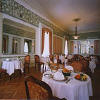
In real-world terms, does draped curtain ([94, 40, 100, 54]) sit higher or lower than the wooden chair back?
higher

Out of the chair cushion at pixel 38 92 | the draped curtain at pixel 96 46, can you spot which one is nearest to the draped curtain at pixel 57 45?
the draped curtain at pixel 96 46

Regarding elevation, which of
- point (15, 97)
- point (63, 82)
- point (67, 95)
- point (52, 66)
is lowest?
point (15, 97)

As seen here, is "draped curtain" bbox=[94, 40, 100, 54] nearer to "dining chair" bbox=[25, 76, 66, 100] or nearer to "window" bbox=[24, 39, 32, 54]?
"window" bbox=[24, 39, 32, 54]

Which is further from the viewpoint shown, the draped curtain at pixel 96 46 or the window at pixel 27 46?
the draped curtain at pixel 96 46

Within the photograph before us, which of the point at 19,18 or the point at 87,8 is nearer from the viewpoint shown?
the point at 19,18

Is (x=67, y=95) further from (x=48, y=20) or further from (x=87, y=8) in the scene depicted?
(x=48, y=20)

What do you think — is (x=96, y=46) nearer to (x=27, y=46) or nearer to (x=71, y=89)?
(x=27, y=46)

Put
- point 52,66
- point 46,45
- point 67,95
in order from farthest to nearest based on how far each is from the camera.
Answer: point 46,45 < point 52,66 < point 67,95

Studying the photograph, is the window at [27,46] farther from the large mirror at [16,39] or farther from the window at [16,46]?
the window at [16,46]

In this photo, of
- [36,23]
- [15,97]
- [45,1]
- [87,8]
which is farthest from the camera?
[36,23]

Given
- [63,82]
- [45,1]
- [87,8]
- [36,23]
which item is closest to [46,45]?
[36,23]

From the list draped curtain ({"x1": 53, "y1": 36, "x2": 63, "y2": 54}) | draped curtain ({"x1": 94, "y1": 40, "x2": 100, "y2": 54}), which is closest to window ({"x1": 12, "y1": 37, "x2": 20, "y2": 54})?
draped curtain ({"x1": 53, "y1": 36, "x2": 63, "y2": 54})

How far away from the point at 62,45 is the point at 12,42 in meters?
5.73

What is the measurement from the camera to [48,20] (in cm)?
668
